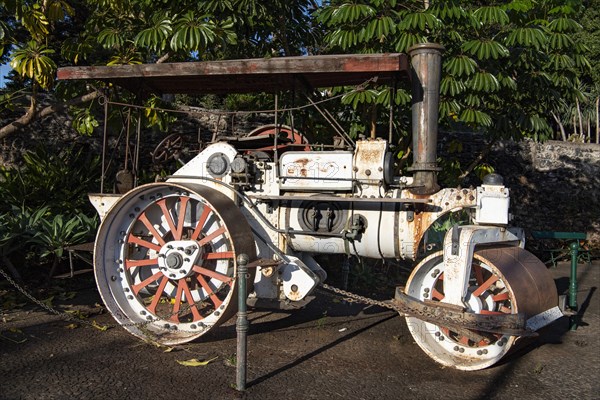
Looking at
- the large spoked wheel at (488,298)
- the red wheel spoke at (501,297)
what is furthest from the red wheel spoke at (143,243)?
the red wheel spoke at (501,297)

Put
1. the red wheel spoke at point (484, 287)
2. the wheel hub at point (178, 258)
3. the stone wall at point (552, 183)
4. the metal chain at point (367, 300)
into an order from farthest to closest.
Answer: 1. the stone wall at point (552, 183)
2. the wheel hub at point (178, 258)
3. the red wheel spoke at point (484, 287)
4. the metal chain at point (367, 300)

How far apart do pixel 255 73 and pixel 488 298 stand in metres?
2.52

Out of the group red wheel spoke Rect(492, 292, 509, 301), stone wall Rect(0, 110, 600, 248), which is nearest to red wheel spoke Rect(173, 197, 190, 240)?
red wheel spoke Rect(492, 292, 509, 301)

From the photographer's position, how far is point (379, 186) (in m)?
4.66

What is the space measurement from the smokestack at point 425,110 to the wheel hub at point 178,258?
1831 mm

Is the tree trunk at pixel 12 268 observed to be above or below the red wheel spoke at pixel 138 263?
below

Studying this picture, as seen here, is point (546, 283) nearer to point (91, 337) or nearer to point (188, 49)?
point (91, 337)

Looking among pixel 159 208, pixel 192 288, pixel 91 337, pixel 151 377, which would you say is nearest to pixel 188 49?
pixel 159 208

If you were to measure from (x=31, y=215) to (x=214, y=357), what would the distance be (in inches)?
149

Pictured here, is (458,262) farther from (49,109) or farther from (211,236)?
(49,109)

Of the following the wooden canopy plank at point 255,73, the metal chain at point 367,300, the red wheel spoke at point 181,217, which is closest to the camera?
the metal chain at point 367,300

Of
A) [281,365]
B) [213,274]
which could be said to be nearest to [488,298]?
[281,365]

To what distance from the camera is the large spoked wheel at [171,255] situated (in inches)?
184

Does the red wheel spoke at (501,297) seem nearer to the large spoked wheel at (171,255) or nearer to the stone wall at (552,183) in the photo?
the large spoked wheel at (171,255)
